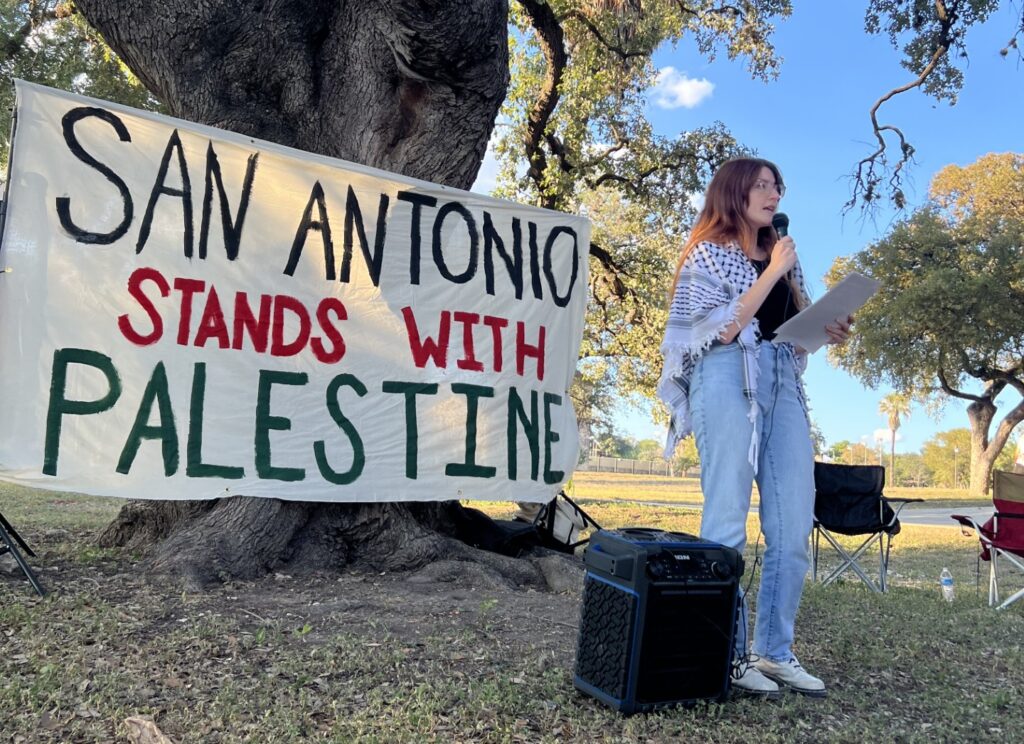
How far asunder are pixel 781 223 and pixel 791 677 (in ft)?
5.37

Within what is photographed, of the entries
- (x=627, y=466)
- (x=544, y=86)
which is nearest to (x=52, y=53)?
(x=544, y=86)

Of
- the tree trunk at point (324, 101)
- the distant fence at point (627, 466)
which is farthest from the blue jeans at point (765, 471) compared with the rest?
the distant fence at point (627, 466)

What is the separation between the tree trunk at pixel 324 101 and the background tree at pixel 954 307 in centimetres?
2007

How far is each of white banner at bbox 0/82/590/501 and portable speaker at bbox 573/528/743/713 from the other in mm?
1923

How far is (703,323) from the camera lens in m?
2.76

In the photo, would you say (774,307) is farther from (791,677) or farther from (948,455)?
(948,455)

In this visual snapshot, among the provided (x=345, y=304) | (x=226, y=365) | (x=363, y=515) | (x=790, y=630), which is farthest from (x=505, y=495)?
(x=790, y=630)

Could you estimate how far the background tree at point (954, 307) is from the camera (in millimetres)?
21078

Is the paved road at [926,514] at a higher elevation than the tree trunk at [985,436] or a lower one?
lower

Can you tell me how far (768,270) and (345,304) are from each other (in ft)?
7.59

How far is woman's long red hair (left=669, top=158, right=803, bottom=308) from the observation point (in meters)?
2.90

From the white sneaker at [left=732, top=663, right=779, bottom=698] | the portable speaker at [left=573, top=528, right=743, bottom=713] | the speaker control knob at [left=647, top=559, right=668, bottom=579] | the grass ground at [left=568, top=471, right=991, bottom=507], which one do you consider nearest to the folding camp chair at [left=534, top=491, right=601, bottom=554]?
the white sneaker at [left=732, top=663, right=779, bottom=698]

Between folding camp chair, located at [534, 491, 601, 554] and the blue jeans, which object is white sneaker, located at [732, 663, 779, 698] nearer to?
the blue jeans

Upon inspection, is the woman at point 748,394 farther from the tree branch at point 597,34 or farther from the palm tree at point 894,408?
the palm tree at point 894,408
